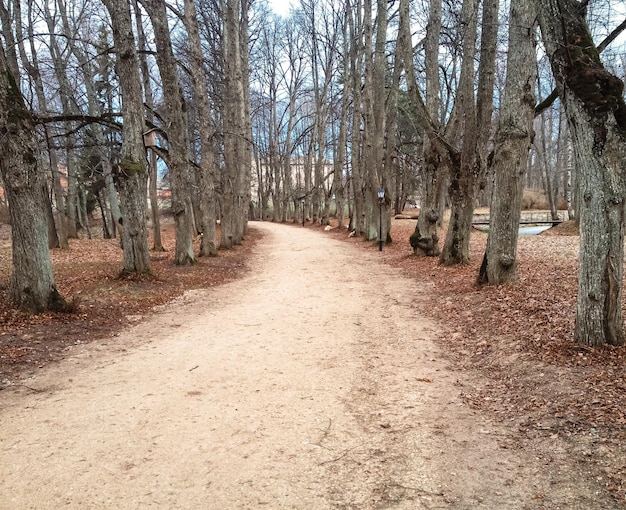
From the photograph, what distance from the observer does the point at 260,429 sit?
11.9 feet

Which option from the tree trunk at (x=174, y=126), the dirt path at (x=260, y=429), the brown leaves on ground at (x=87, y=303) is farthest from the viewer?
the tree trunk at (x=174, y=126)

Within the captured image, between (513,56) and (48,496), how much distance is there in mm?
8383

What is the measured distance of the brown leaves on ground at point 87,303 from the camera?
5.34 metres

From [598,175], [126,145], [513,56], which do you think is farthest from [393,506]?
[126,145]

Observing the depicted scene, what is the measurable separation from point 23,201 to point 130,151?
319 centimetres

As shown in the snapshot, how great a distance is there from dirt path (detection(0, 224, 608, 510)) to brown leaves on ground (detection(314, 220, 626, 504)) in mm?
315

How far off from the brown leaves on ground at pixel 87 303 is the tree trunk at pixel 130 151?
0.72m

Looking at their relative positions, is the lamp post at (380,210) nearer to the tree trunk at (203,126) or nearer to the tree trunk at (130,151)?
the tree trunk at (203,126)

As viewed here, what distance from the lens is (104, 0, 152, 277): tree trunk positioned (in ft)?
30.0

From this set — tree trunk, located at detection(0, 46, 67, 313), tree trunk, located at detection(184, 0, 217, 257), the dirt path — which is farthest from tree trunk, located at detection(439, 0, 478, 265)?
tree trunk, located at detection(0, 46, 67, 313)

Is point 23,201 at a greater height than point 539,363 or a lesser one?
greater

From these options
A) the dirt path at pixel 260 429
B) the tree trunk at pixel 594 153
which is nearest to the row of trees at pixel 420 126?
the tree trunk at pixel 594 153

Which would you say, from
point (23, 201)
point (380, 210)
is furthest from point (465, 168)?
point (23, 201)

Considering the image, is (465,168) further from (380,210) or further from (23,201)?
(23,201)
